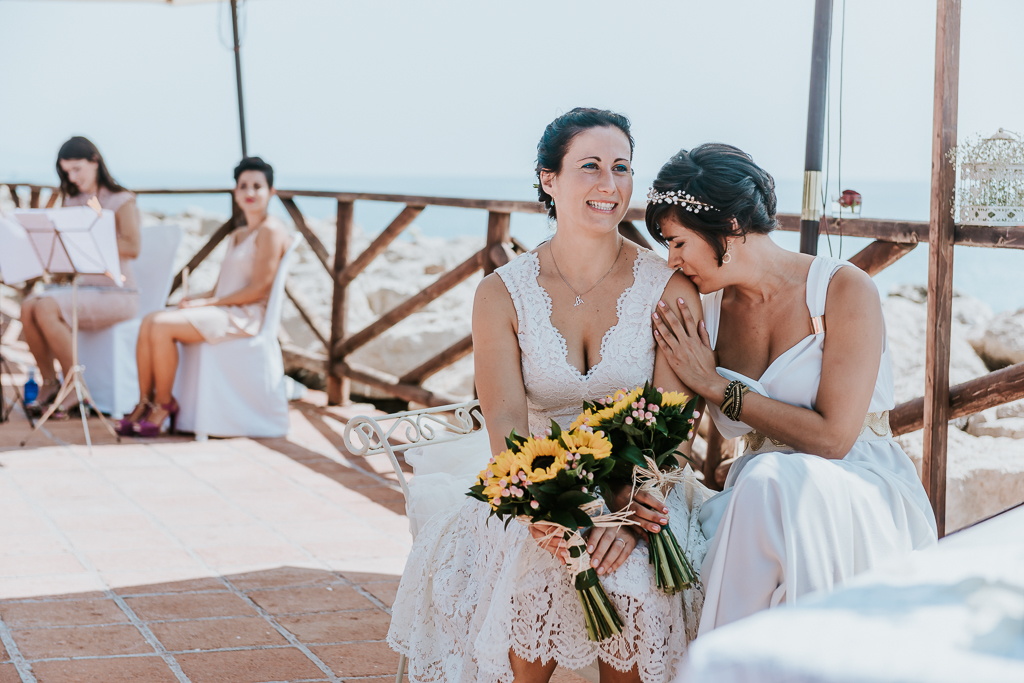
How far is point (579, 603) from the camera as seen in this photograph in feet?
5.76

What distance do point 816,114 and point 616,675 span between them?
1.66 meters

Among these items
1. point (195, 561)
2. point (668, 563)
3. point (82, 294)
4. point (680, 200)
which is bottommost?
point (195, 561)

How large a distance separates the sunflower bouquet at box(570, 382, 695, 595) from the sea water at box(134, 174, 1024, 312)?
68 centimetres

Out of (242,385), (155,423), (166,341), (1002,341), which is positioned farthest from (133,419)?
(1002,341)

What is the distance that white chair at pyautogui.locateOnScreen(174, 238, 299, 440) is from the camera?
512 cm

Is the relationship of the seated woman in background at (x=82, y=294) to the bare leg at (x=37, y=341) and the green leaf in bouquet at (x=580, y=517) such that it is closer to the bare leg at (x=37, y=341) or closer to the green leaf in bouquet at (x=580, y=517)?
the bare leg at (x=37, y=341)

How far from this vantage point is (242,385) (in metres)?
5.17

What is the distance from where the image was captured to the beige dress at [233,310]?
201 inches

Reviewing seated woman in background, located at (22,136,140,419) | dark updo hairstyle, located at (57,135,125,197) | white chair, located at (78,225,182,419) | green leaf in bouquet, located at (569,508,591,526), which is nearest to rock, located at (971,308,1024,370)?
green leaf in bouquet, located at (569,508,591,526)

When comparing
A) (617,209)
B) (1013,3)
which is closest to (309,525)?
(617,209)

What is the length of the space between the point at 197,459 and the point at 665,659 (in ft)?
11.5

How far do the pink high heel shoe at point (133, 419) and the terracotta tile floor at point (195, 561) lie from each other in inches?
5.4

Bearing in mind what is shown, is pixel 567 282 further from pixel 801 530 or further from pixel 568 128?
pixel 801 530

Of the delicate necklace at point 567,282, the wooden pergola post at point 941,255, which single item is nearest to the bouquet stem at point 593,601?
the delicate necklace at point 567,282
